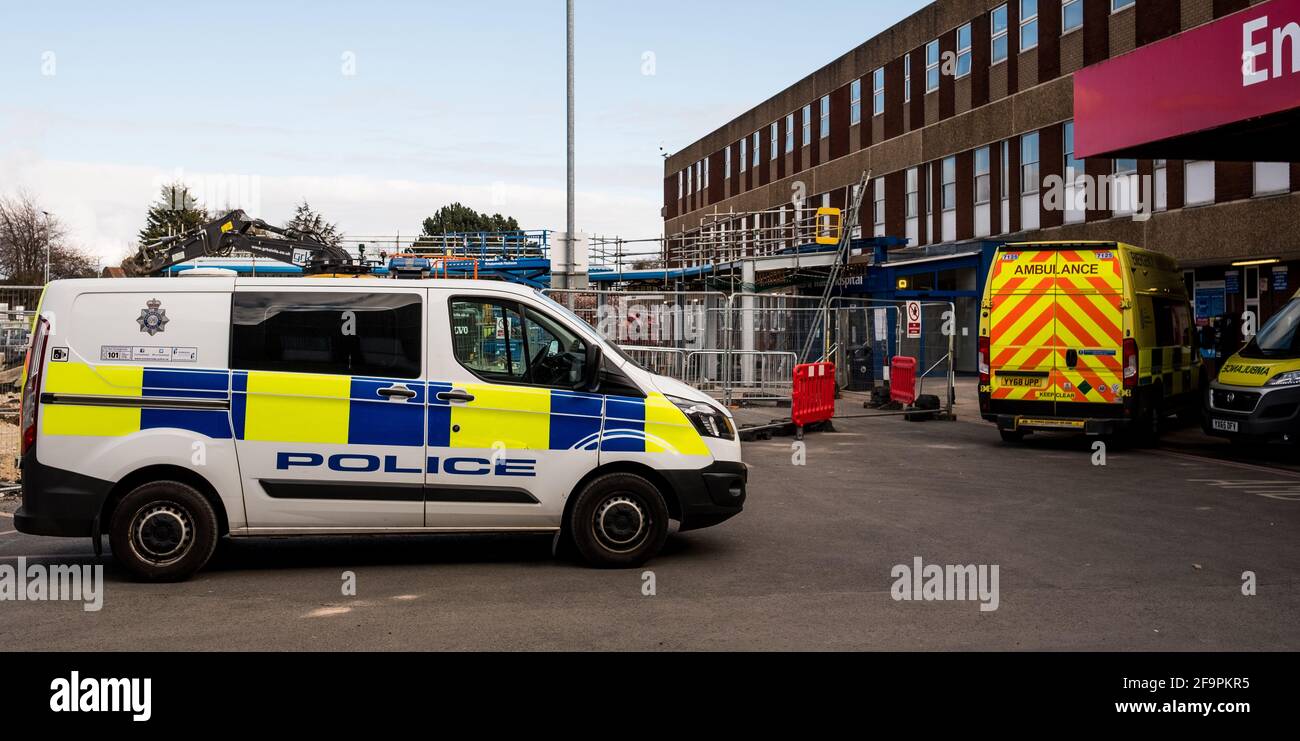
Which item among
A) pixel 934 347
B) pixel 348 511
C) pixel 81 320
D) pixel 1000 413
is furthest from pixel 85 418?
pixel 934 347

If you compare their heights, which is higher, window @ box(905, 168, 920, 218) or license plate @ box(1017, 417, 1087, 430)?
window @ box(905, 168, 920, 218)

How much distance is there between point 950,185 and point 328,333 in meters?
31.1

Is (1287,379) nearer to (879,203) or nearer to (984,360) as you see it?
(984,360)

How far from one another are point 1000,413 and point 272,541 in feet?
34.8

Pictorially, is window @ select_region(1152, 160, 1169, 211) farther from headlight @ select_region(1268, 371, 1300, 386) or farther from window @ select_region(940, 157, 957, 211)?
headlight @ select_region(1268, 371, 1300, 386)

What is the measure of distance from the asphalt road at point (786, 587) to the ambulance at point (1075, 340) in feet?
12.1

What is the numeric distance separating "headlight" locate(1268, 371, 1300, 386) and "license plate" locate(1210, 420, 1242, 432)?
664 mm

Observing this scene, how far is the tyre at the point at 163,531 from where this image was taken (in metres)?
6.99

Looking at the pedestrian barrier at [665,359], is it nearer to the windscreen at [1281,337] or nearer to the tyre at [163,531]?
the windscreen at [1281,337]

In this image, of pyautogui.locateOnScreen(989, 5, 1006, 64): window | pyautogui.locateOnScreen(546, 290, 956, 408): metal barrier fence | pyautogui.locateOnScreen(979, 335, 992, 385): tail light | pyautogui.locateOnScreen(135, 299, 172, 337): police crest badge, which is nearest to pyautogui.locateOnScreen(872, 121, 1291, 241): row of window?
pyautogui.locateOnScreen(989, 5, 1006, 64): window

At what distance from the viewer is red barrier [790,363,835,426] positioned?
16688 mm

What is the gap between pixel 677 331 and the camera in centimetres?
2036

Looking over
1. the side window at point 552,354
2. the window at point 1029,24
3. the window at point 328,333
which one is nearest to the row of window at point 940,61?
the window at point 1029,24
